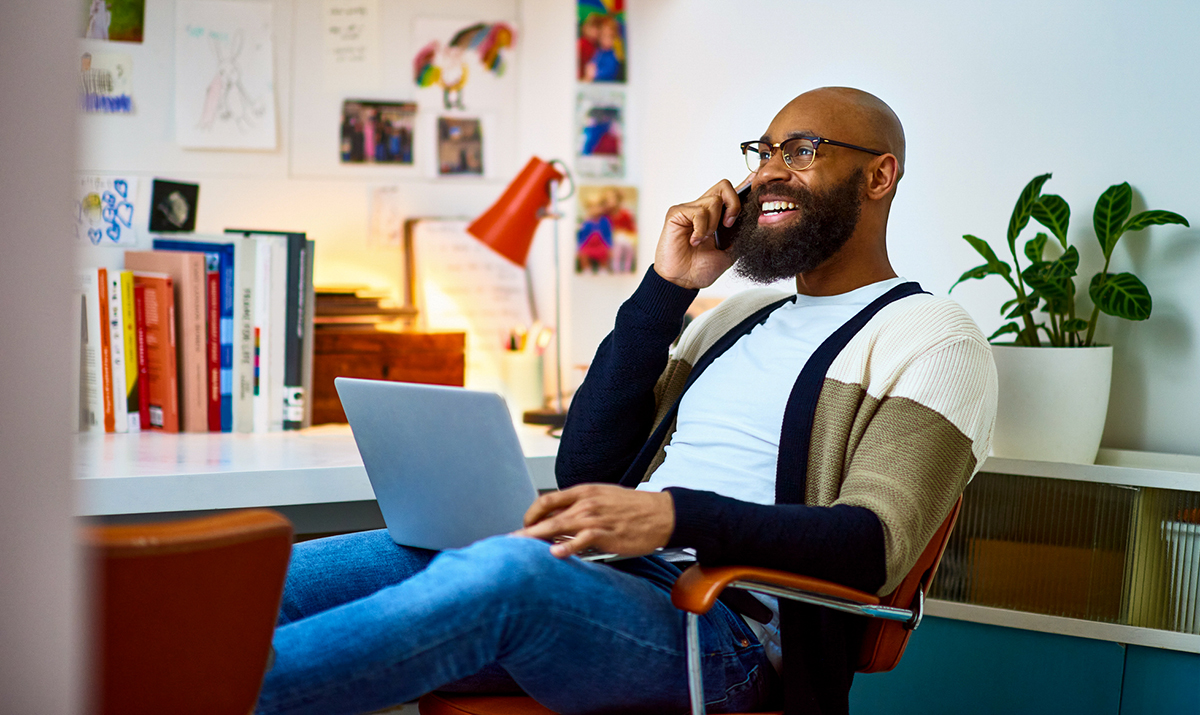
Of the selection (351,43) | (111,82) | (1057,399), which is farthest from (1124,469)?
(111,82)

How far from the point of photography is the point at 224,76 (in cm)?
261

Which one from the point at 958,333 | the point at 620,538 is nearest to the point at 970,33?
the point at 958,333

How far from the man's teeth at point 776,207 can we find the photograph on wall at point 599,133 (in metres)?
1.13

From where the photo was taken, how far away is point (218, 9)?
2598 mm

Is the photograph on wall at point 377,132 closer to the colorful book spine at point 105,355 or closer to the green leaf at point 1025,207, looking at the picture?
the colorful book spine at point 105,355

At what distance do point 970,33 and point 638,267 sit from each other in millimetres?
1102

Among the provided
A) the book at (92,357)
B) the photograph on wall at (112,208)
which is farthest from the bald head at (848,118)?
the photograph on wall at (112,208)

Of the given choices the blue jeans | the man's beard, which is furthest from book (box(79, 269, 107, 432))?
the man's beard

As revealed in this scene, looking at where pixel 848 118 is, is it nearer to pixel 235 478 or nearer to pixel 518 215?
pixel 518 215

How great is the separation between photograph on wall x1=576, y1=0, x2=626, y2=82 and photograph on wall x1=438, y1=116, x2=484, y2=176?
427 millimetres

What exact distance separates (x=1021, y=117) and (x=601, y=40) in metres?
1.18

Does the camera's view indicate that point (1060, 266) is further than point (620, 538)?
Yes

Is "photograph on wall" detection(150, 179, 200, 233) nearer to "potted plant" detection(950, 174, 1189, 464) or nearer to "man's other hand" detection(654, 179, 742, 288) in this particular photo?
"man's other hand" detection(654, 179, 742, 288)

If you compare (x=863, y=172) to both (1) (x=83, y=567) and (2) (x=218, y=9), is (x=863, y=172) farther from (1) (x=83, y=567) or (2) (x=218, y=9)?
(2) (x=218, y=9)
